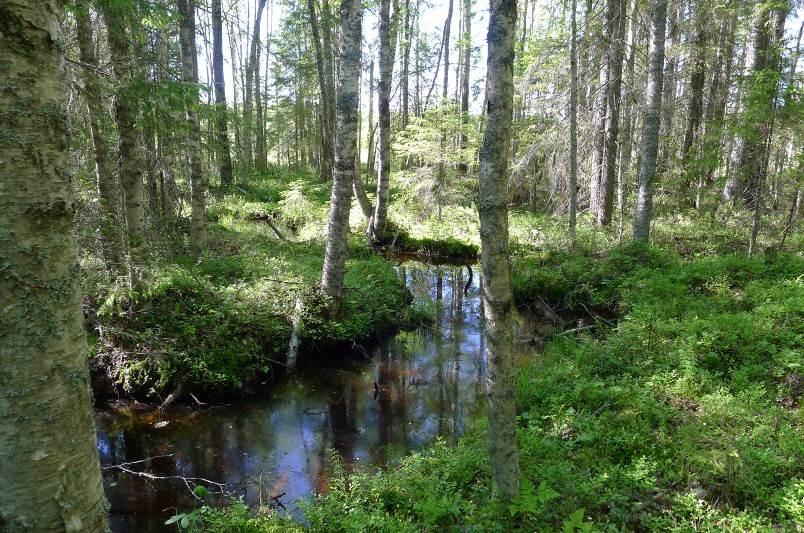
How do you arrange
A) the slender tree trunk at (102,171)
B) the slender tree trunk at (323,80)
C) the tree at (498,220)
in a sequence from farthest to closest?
1. the slender tree trunk at (323,80)
2. the slender tree trunk at (102,171)
3. the tree at (498,220)

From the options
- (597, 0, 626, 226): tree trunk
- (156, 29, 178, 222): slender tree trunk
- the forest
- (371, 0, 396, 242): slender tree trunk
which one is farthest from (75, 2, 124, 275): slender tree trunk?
(597, 0, 626, 226): tree trunk

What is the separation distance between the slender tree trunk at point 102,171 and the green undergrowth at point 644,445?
405cm

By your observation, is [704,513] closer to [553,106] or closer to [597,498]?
[597,498]

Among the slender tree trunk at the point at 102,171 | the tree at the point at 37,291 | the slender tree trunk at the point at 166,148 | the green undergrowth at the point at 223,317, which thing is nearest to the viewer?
A: the tree at the point at 37,291

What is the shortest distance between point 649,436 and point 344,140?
237 inches

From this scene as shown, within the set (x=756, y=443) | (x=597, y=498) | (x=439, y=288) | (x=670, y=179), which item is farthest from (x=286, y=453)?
(x=670, y=179)

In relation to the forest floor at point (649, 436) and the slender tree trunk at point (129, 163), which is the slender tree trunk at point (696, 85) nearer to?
the forest floor at point (649, 436)

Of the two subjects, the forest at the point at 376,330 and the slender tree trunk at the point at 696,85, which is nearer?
the forest at the point at 376,330

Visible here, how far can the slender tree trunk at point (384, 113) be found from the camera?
12336mm

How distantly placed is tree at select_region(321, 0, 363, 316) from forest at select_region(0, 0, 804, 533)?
38mm

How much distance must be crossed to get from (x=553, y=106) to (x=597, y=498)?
40.3ft

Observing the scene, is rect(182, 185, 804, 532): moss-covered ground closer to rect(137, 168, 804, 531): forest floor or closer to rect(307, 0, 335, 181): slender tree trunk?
rect(137, 168, 804, 531): forest floor

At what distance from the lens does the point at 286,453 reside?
19.6 feet

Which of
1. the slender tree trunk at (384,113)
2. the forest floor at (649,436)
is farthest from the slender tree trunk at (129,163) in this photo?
the slender tree trunk at (384,113)
